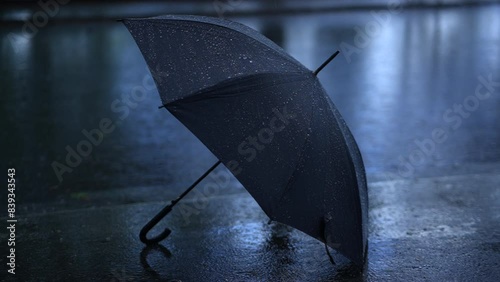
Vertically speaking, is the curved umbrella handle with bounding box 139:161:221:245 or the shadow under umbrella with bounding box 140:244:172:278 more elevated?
the curved umbrella handle with bounding box 139:161:221:245

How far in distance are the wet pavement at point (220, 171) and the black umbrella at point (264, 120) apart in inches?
19.1

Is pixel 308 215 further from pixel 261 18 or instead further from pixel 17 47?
pixel 261 18

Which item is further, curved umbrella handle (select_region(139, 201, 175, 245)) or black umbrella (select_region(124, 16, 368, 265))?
curved umbrella handle (select_region(139, 201, 175, 245))

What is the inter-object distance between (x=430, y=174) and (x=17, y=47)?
7992 millimetres

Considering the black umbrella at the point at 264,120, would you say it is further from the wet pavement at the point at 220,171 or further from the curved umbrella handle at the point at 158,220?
the curved umbrella handle at the point at 158,220

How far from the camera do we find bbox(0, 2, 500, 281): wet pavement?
4.58 metres

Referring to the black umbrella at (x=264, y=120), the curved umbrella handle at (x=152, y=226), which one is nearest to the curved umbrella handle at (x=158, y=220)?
the curved umbrella handle at (x=152, y=226)

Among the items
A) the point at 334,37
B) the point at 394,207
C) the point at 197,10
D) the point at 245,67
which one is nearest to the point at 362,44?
the point at 334,37

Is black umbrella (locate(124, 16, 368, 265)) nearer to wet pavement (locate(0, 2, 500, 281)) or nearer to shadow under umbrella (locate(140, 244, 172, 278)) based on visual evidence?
wet pavement (locate(0, 2, 500, 281))

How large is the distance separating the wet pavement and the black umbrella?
19.1 inches

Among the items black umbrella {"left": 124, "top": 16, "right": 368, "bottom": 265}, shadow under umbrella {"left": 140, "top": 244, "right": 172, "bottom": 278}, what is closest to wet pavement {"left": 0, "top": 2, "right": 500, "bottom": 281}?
shadow under umbrella {"left": 140, "top": 244, "right": 172, "bottom": 278}

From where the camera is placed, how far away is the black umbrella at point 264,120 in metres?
4.06

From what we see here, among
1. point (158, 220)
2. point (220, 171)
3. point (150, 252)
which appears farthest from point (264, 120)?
point (220, 171)

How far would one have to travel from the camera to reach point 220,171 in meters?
6.61
